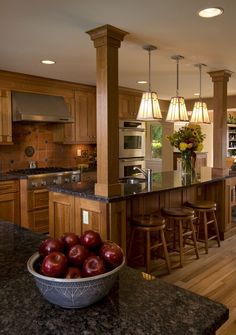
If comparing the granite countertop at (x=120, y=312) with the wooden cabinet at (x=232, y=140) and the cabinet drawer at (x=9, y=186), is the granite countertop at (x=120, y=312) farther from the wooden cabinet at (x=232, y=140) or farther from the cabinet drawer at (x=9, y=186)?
the wooden cabinet at (x=232, y=140)

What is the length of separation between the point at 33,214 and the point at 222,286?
8.89 ft

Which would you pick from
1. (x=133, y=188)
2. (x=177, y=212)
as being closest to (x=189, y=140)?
(x=177, y=212)

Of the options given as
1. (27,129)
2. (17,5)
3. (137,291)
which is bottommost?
(137,291)

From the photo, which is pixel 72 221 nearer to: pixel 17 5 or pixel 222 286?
pixel 222 286

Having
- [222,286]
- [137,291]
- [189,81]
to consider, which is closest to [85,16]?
[137,291]

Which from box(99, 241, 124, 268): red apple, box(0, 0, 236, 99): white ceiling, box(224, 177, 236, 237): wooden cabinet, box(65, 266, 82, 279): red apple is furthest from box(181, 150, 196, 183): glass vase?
box(65, 266, 82, 279): red apple

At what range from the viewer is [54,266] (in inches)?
36.7

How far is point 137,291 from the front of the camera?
Result: 108cm

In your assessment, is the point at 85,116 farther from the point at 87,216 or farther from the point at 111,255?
the point at 111,255

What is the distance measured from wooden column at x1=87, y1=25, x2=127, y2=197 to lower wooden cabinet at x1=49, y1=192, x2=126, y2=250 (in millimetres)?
162

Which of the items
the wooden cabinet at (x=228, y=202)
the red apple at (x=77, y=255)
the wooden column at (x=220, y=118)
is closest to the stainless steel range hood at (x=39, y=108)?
the wooden column at (x=220, y=118)

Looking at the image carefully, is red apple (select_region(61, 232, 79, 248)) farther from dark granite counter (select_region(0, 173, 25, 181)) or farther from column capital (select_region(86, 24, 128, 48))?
dark granite counter (select_region(0, 173, 25, 181))

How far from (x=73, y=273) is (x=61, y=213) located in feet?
8.10

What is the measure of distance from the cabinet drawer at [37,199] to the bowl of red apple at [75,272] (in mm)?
3480
